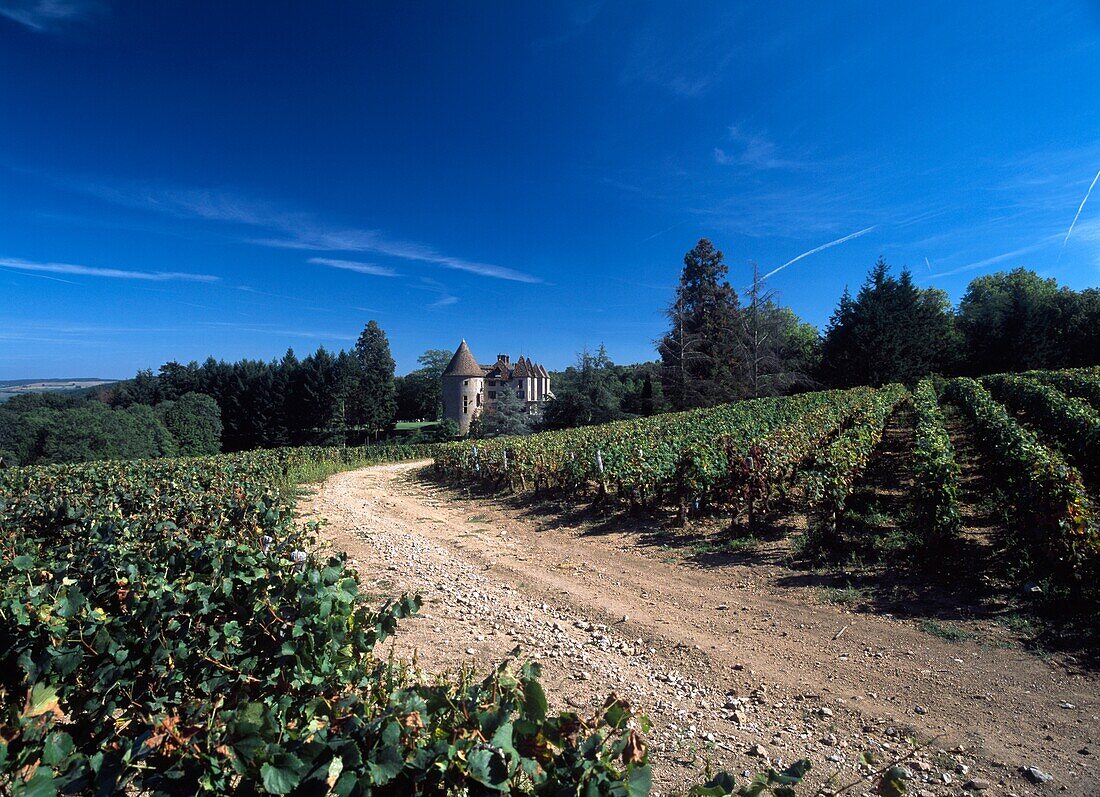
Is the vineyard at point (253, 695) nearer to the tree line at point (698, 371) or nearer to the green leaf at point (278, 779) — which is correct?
the green leaf at point (278, 779)

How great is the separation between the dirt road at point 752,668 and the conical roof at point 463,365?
134 ft

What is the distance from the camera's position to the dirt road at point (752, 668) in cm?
328

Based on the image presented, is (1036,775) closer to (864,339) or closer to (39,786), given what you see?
(39,786)

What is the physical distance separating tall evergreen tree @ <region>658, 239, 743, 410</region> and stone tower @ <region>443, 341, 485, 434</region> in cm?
1889

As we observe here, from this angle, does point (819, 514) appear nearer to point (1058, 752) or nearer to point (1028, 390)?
point (1058, 752)

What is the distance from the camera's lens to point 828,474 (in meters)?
7.77

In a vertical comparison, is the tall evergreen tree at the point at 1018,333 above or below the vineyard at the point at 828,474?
above

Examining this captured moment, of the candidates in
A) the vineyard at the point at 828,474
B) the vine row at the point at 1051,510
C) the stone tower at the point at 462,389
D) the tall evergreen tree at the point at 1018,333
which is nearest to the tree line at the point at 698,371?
the tall evergreen tree at the point at 1018,333

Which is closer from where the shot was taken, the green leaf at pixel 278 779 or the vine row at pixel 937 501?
the green leaf at pixel 278 779

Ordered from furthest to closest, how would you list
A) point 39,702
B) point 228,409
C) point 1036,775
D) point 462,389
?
point 228,409 → point 462,389 → point 1036,775 → point 39,702

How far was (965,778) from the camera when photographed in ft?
10.0

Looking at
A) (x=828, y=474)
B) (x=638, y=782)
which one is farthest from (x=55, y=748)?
(x=828, y=474)

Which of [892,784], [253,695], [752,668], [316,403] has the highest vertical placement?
[316,403]

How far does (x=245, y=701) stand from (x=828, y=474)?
8143 millimetres
